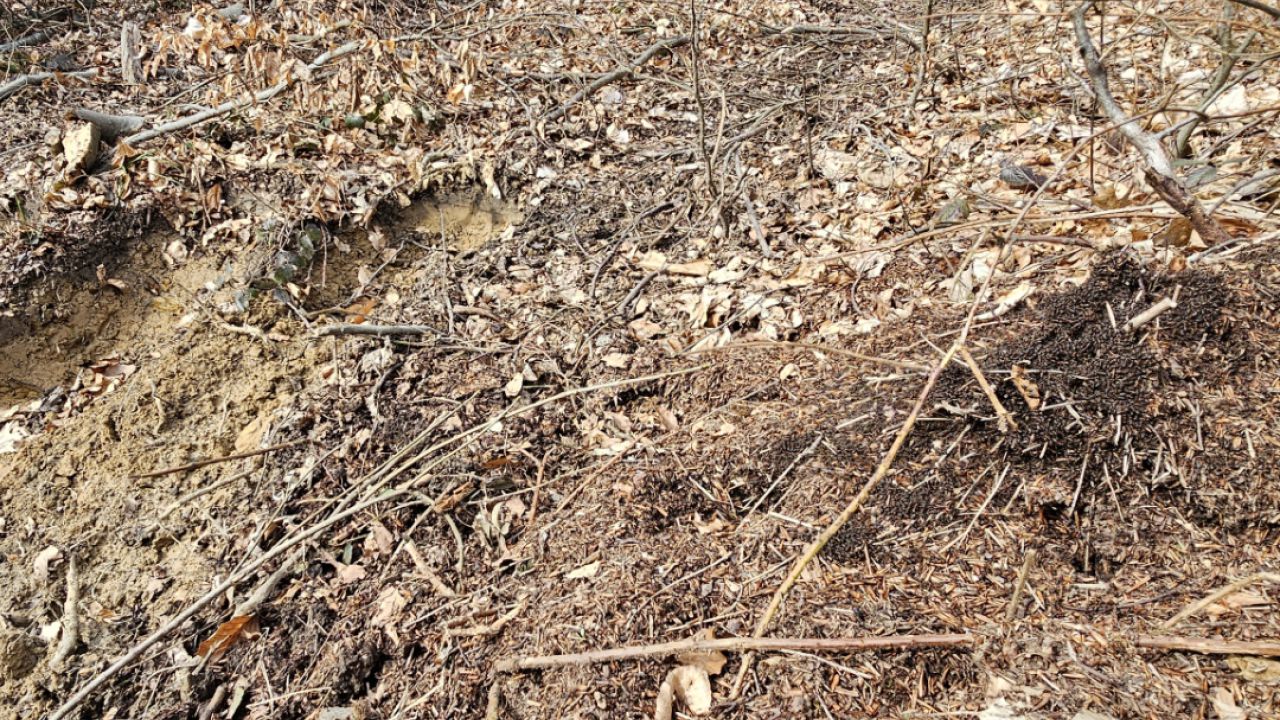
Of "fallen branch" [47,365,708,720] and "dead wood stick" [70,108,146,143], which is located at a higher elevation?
"dead wood stick" [70,108,146,143]

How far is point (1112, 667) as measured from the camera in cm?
152

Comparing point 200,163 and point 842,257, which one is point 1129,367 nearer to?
point 842,257

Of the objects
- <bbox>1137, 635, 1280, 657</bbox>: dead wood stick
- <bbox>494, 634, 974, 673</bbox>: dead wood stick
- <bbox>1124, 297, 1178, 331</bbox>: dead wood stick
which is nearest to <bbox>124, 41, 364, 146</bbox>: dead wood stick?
<bbox>494, 634, 974, 673</bbox>: dead wood stick

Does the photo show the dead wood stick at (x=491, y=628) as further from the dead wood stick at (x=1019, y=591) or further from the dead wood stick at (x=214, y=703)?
the dead wood stick at (x=1019, y=591)

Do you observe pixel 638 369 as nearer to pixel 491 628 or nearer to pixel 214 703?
pixel 491 628

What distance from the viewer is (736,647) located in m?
1.74

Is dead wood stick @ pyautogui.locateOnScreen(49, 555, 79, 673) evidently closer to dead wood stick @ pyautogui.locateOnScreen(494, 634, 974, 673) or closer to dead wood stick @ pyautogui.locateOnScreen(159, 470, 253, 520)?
dead wood stick @ pyautogui.locateOnScreen(159, 470, 253, 520)

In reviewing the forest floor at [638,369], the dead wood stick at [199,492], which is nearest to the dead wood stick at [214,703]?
the forest floor at [638,369]

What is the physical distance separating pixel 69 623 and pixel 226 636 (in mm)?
689

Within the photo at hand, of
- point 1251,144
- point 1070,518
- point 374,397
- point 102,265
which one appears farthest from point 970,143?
point 102,265

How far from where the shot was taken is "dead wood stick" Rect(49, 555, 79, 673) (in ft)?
7.95

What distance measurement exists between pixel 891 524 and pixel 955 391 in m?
0.41

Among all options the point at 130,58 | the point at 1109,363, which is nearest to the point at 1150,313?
the point at 1109,363

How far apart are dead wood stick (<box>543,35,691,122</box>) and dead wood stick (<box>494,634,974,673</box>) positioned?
306cm
